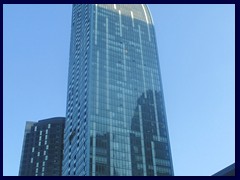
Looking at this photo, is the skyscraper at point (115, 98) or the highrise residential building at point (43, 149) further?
the highrise residential building at point (43, 149)

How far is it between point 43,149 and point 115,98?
54836 millimetres

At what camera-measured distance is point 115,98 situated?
11469cm

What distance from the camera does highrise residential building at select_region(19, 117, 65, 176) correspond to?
488ft

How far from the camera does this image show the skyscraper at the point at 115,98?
10212cm

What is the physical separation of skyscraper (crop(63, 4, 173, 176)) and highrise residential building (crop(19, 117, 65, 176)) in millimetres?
31457

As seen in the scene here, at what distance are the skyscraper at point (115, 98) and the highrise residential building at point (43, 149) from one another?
31457 mm

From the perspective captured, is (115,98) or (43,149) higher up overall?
(115,98)

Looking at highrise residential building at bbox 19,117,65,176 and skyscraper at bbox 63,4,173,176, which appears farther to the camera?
highrise residential building at bbox 19,117,65,176

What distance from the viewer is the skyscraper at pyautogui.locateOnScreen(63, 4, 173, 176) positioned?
4021 inches

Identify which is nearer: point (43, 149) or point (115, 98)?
point (115, 98)

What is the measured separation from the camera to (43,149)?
Answer: 154 m

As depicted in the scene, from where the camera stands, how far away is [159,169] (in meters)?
106
